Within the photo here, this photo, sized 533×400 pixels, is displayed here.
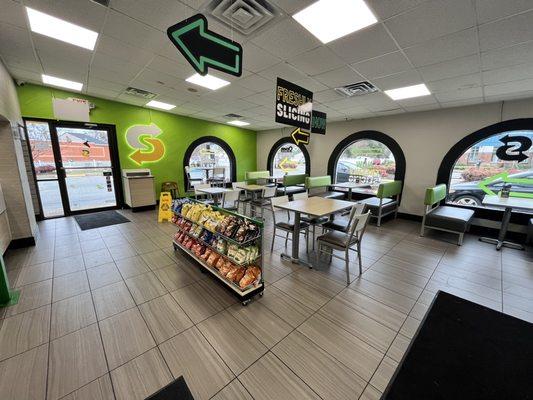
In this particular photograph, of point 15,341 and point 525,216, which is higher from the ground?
point 525,216

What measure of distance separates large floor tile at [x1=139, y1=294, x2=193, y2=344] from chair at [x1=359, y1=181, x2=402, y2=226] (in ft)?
14.4

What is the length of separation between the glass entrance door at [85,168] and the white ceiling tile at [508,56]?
290 inches

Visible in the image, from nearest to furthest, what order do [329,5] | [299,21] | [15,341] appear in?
[15,341] < [329,5] < [299,21]

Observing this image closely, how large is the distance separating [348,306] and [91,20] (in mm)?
3971

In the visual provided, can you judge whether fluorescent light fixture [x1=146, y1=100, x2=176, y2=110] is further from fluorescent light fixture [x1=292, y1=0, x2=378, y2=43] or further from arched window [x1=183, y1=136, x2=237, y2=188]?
fluorescent light fixture [x1=292, y1=0, x2=378, y2=43]

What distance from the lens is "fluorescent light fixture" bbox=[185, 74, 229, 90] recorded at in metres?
3.71

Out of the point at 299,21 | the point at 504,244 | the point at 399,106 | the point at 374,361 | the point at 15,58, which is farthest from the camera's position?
the point at 399,106

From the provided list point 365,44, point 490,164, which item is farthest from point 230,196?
point 490,164

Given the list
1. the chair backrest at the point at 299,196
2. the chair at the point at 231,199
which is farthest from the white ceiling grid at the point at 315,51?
the chair at the point at 231,199

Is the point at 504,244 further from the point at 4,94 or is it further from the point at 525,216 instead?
the point at 4,94

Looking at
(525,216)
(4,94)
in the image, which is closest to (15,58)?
(4,94)

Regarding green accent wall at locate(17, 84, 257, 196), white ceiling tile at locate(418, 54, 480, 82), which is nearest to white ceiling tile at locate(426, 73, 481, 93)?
white ceiling tile at locate(418, 54, 480, 82)

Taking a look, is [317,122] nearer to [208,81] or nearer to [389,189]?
[208,81]

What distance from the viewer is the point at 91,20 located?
2.25 m
